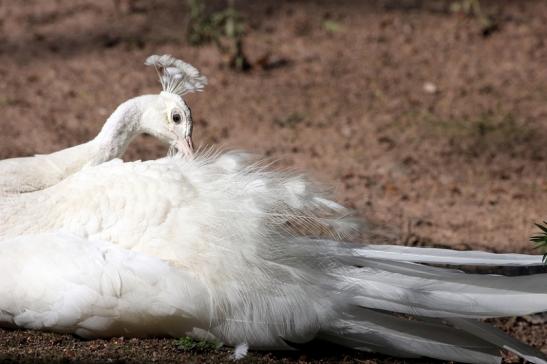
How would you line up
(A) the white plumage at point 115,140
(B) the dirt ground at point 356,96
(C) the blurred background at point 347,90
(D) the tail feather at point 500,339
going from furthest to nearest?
1. (C) the blurred background at point 347,90
2. (B) the dirt ground at point 356,96
3. (A) the white plumage at point 115,140
4. (D) the tail feather at point 500,339

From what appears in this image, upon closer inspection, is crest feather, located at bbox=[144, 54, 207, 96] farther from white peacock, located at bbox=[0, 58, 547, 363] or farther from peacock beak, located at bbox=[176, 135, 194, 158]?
white peacock, located at bbox=[0, 58, 547, 363]

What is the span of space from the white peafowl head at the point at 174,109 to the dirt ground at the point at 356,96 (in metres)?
1.25

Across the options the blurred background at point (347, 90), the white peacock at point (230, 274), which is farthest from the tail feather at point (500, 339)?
the blurred background at point (347, 90)

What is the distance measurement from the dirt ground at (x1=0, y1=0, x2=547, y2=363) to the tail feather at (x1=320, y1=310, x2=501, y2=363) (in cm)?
71

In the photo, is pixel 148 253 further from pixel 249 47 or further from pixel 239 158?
pixel 249 47

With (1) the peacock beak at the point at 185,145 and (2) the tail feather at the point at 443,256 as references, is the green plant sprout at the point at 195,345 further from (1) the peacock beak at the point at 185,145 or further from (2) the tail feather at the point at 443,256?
(1) the peacock beak at the point at 185,145

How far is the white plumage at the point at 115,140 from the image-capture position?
485cm

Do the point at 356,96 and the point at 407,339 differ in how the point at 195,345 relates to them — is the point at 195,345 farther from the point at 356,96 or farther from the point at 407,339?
the point at 356,96

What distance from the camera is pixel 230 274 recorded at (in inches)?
164

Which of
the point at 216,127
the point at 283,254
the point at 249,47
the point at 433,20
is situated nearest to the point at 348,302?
the point at 283,254

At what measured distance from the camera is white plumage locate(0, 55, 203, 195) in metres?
4.85

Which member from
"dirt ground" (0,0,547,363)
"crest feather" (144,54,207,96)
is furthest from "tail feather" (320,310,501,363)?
"crest feather" (144,54,207,96)

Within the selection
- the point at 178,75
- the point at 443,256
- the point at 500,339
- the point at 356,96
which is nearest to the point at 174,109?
the point at 178,75

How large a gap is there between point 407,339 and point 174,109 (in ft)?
6.09
